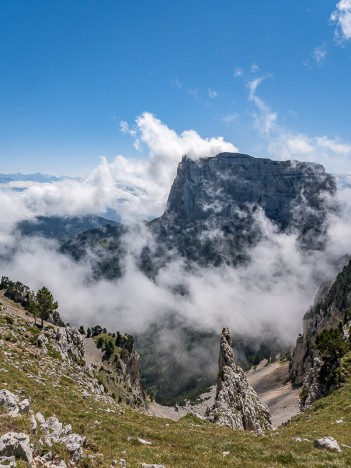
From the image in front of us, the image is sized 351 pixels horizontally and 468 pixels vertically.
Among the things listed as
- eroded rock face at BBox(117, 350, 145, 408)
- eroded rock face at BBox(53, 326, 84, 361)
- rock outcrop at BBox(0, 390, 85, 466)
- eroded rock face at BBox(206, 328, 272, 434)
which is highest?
rock outcrop at BBox(0, 390, 85, 466)

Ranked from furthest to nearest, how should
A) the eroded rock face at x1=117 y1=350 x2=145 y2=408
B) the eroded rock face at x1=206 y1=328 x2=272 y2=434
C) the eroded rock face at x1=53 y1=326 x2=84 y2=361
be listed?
the eroded rock face at x1=117 y1=350 x2=145 y2=408 < the eroded rock face at x1=53 y1=326 x2=84 y2=361 < the eroded rock face at x1=206 y1=328 x2=272 y2=434

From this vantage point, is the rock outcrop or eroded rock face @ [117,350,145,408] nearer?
the rock outcrop

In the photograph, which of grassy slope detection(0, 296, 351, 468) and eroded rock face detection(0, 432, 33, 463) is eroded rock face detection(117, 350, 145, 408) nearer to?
grassy slope detection(0, 296, 351, 468)

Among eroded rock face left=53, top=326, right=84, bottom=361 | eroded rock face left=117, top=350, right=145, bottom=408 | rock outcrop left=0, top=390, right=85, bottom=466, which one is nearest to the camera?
rock outcrop left=0, top=390, right=85, bottom=466

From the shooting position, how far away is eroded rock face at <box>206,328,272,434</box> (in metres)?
64.2

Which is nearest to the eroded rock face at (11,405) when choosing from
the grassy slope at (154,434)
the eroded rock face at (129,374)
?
the grassy slope at (154,434)

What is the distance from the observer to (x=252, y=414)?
69.9 meters

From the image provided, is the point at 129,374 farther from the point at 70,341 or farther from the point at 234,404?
the point at 234,404

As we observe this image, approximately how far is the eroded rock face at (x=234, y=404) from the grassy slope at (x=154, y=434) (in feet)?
49.2

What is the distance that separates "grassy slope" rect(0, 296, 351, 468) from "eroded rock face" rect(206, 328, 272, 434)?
1499cm

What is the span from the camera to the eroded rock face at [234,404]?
211ft

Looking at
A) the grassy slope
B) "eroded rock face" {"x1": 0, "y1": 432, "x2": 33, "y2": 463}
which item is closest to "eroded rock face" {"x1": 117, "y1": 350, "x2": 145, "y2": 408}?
the grassy slope

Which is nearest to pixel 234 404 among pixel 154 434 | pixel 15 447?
pixel 154 434

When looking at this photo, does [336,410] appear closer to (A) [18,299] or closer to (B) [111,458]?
(B) [111,458]
